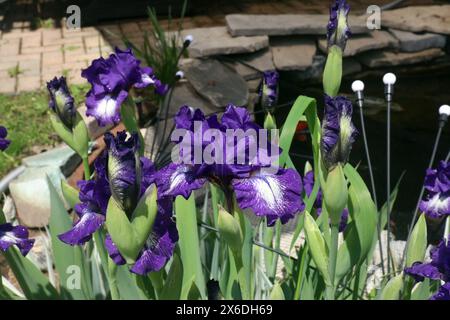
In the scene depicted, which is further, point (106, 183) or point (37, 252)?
point (37, 252)

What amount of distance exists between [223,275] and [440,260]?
49 centimetres

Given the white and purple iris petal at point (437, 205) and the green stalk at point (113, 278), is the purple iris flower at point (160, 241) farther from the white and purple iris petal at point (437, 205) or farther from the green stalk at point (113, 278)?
the white and purple iris petal at point (437, 205)

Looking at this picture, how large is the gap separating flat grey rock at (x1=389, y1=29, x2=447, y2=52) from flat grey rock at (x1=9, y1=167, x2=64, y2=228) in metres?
2.82

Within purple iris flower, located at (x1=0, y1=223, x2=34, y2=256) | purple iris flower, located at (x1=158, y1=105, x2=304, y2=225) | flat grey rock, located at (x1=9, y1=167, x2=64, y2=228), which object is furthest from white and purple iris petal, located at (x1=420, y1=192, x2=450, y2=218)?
flat grey rock, located at (x1=9, y1=167, x2=64, y2=228)

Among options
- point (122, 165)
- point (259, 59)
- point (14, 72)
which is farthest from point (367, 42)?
point (122, 165)

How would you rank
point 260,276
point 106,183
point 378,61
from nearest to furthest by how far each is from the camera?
point 106,183, point 260,276, point 378,61

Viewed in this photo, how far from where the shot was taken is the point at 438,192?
1.25 meters

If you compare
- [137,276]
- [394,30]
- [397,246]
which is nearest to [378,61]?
[394,30]

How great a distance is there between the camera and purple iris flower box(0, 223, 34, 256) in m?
0.98

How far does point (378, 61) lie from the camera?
13.3 feet

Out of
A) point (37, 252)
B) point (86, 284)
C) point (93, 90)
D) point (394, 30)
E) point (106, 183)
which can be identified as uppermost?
point (394, 30)

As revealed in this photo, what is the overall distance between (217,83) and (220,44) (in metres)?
0.45

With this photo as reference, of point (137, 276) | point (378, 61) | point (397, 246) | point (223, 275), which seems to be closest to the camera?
point (137, 276)
